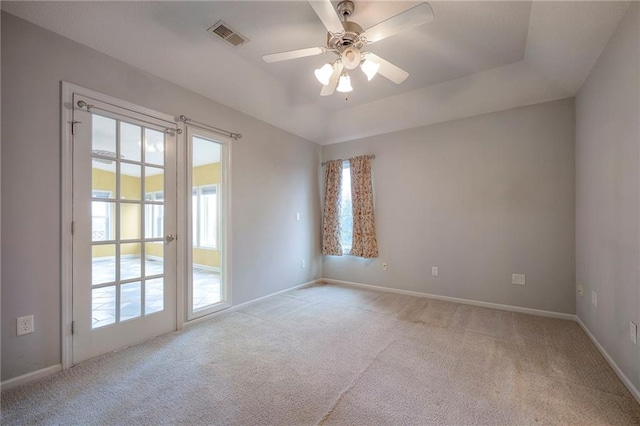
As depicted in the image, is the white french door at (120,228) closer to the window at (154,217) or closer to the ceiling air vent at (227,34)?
the window at (154,217)

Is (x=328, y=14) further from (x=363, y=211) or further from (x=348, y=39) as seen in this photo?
(x=363, y=211)

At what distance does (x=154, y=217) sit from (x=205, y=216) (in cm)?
356

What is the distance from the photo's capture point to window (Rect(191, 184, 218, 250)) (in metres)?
6.04

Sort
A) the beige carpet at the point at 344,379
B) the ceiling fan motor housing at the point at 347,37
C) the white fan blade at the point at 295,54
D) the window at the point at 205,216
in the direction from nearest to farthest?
the beige carpet at the point at 344,379 → the ceiling fan motor housing at the point at 347,37 → the white fan blade at the point at 295,54 → the window at the point at 205,216

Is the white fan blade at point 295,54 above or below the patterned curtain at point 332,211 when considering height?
above

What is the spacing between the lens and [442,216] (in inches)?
150

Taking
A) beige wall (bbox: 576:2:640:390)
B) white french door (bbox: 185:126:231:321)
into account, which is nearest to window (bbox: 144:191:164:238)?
white french door (bbox: 185:126:231:321)

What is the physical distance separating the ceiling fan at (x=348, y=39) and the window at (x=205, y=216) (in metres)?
4.43

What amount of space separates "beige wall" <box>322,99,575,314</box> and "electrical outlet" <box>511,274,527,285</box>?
4 cm

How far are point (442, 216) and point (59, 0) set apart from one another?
4.30m

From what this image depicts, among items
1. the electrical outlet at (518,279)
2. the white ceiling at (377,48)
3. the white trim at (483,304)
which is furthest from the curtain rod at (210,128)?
the electrical outlet at (518,279)

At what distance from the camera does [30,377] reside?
1.93 metres

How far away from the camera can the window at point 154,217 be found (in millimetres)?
2623

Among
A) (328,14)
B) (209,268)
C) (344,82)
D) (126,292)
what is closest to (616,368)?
(344,82)
